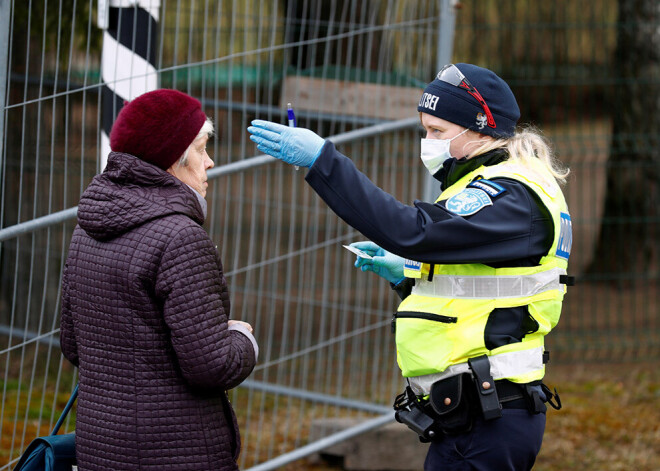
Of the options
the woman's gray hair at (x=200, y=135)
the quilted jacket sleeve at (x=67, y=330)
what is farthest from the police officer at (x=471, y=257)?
the quilted jacket sleeve at (x=67, y=330)

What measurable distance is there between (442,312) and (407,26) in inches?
95.5

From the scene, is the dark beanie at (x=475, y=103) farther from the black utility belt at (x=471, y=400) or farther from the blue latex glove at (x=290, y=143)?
the black utility belt at (x=471, y=400)

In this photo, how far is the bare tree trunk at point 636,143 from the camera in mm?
7535

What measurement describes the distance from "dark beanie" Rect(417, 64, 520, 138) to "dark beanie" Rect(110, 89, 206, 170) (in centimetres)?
72

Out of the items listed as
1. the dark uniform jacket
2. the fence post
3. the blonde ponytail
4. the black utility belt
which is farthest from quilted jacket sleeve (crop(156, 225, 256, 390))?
the fence post

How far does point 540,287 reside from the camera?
258 cm

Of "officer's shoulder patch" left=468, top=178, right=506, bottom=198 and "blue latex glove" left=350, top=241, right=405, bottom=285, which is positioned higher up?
"officer's shoulder patch" left=468, top=178, right=506, bottom=198

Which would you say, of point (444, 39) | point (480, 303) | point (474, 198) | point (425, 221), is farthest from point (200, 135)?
point (444, 39)

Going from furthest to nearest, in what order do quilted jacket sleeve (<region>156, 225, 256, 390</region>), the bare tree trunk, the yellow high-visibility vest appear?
the bare tree trunk
the yellow high-visibility vest
quilted jacket sleeve (<region>156, 225, 256, 390</region>)

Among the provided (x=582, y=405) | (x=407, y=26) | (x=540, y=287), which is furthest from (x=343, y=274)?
(x=540, y=287)

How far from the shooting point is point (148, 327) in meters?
2.38

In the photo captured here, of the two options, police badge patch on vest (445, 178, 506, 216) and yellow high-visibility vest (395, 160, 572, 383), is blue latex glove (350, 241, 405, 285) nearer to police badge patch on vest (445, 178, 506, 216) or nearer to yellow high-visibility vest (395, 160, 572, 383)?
yellow high-visibility vest (395, 160, 572, 383)

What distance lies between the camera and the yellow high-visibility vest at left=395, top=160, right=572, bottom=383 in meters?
2.53

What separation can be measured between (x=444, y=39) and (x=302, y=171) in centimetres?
164
